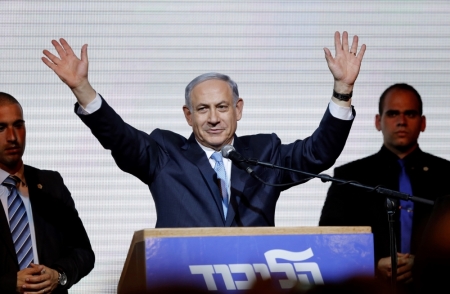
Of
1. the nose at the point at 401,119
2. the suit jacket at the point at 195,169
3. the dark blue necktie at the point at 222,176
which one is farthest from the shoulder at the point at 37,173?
the nose at the point at 401,119

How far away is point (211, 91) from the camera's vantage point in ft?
11.7

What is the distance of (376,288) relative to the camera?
5.22 feet

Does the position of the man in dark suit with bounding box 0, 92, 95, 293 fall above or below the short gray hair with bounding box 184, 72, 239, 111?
below

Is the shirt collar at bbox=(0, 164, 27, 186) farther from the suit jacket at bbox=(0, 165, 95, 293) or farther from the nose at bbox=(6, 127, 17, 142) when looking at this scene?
the nose at bbox=(6, 127, 17, 142)

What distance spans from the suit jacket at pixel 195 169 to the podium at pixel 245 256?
28.2 inches

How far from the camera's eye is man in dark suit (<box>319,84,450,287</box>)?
4.29 metres

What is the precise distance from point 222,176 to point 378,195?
1.20 meters

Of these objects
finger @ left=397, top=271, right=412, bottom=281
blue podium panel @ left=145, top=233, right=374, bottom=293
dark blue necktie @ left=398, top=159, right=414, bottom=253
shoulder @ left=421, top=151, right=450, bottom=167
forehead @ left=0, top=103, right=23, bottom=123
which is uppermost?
forehead @ left=0, top=103, right=23, bottom=123

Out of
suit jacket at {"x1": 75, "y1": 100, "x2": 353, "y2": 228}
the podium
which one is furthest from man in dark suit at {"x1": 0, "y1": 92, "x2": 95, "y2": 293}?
the podium

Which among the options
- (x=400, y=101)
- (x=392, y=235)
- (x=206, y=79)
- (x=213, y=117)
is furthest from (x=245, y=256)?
(x=400, y=101)

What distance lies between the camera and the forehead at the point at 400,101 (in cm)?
460

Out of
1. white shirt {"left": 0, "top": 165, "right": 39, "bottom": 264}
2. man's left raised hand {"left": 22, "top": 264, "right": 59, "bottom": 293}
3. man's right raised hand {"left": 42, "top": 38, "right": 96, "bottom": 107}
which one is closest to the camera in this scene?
man's right raised hand {"left": 42, "top": 38, "right": 96, "bottom": 107}

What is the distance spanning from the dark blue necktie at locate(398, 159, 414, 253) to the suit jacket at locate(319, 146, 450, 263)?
2cm

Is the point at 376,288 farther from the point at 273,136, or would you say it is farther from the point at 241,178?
the point at 273,136
